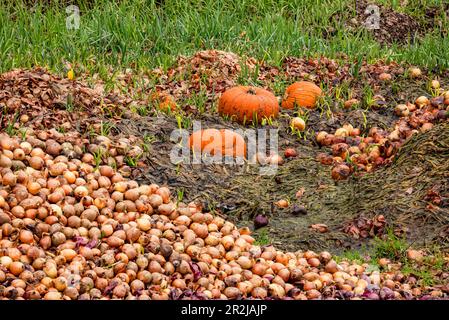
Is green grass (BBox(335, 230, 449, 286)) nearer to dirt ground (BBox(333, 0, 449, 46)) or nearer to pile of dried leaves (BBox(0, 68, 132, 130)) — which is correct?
pile of dried leaves (BBox(0, 68, 132, 130))

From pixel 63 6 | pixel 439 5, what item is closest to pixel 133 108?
pixel 63 6

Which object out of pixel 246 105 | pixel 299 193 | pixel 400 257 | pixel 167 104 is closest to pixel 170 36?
pixel 167 104

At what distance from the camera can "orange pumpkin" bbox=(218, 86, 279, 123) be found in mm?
8070

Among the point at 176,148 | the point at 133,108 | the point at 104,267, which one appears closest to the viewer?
the point at 104,267

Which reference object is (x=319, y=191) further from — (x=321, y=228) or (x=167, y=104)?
(x=167, y=104)

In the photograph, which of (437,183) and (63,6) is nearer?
(437,183)

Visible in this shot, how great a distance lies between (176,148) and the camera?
737 cm

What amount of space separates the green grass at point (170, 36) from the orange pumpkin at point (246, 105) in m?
0.76

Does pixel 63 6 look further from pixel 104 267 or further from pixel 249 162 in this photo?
pixel 104 267

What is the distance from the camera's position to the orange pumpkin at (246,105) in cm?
807

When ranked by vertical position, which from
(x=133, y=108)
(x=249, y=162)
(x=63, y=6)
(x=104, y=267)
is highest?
(x=63, y=6)

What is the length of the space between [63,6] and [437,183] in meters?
5.87

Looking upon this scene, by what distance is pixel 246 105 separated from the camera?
8.07m

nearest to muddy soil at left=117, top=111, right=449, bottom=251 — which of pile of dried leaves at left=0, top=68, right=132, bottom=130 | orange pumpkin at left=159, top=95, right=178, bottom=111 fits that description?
pile of dried leaves at left=0, top=68, right=132, bottom=130
